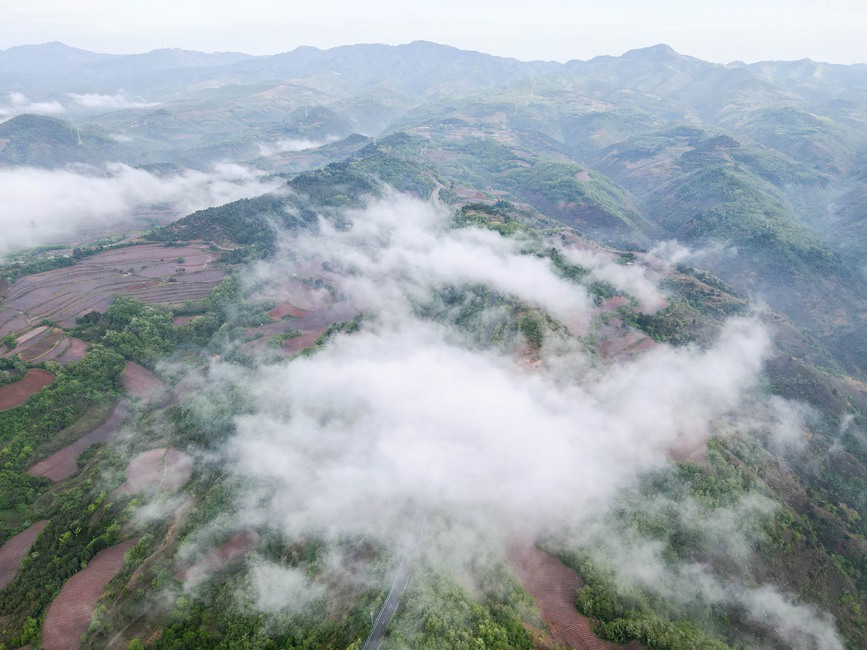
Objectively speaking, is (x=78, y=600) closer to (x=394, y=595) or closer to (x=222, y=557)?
(x=222, y=557)

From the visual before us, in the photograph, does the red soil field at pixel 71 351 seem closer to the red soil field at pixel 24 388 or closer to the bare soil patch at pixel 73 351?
the bare soil patch at pixel 73 351

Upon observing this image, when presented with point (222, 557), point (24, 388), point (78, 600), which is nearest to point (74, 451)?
point (24, 388)

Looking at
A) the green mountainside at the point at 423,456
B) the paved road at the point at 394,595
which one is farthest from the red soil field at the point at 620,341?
the paved road at the point at 394,595

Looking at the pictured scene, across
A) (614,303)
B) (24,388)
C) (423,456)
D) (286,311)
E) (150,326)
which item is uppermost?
(423,456)

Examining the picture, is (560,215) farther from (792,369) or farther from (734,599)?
(734,599)

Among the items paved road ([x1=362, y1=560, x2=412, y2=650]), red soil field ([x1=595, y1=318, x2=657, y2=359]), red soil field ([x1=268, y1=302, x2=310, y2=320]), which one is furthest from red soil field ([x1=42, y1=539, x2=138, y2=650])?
red soil field ([x1=595, y1=318, x2=657, y2=359])

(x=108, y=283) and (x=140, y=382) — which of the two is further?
(x=108, y=283)

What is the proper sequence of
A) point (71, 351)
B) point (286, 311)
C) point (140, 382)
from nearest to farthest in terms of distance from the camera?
point (71, 351), point (140, 382), point (286, 311)
